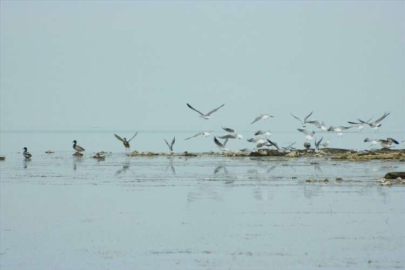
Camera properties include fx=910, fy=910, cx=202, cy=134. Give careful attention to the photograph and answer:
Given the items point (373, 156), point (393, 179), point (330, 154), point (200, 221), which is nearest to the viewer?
point (200, 221)

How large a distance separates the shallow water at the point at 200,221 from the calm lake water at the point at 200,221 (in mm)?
20

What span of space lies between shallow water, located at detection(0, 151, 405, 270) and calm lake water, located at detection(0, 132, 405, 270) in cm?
2

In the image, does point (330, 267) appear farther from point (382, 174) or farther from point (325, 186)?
point (382, 174)

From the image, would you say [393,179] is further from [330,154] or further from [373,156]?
[330,154]

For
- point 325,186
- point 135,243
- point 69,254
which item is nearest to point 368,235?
point 135,243

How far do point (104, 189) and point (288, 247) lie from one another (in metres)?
10.1

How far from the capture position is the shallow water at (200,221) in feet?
43.7

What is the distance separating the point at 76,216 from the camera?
18.0m

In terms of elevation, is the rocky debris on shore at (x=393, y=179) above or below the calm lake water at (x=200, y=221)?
above

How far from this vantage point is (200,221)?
1698cm

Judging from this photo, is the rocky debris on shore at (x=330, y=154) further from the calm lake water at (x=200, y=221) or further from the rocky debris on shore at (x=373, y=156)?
the calm lake water at (x=200, y=221)

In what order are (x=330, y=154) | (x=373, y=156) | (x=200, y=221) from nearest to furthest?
(x=200, y=221), (x=373, y=156), (x=330, y=154)

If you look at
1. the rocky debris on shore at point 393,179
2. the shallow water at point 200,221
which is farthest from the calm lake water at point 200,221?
the rocky debris on shore at point 393,179

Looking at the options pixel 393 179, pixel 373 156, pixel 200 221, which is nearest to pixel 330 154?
pixel 373 156
